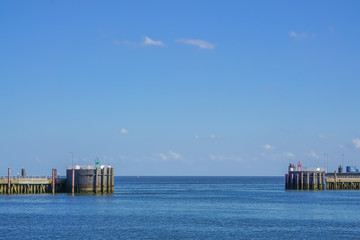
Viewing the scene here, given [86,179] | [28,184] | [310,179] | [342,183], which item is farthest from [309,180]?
[28,184]

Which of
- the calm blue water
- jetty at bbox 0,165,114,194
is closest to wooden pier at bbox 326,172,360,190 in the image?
the calm blue water

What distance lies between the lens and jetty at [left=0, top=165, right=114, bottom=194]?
115938 mm

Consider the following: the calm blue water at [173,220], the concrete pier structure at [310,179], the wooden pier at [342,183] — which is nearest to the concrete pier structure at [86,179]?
the calm blue water at [173,220]

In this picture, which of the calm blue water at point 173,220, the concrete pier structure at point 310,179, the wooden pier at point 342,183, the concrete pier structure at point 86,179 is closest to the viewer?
the calm blue water at point 173,220

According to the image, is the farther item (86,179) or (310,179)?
(310,179)

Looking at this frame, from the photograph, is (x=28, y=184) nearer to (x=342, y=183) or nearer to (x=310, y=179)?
(x=310, y=179)

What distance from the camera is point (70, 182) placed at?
117 meters

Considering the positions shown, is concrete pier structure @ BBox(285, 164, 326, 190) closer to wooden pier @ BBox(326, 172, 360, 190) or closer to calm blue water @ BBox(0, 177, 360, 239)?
wooden pier @ BBox(326, 172, 360, 190)

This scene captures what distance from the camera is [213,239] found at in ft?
200

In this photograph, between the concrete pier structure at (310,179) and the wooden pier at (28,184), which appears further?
the concrete pier structure at (310,179)

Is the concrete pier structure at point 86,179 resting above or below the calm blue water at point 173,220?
above

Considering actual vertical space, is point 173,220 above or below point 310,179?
below

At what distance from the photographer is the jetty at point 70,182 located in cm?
11594

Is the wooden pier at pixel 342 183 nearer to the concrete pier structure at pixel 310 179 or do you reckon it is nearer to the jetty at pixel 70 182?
the concrete pier structure at pixel 310 179
